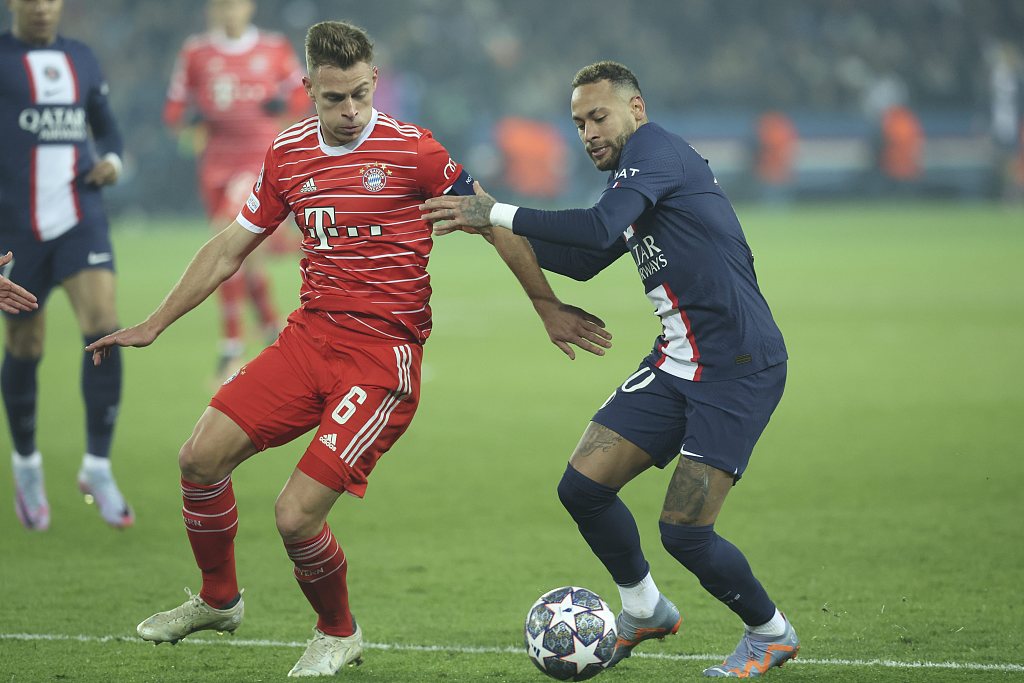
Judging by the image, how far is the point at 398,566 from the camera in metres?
6.14

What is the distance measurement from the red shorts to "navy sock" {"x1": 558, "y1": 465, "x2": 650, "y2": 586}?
2.10ft

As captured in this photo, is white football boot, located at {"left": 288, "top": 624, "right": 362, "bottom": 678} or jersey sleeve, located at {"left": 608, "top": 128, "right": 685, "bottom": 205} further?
white football boot, located at {"left": 288, "top": 624, "right": 362, "bottom": 678}

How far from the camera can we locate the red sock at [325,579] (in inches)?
181

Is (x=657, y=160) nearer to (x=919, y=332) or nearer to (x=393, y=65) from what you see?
(x=919, y=332)

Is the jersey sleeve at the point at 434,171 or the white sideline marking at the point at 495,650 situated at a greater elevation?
the jersey sleeve at the point at 434,171

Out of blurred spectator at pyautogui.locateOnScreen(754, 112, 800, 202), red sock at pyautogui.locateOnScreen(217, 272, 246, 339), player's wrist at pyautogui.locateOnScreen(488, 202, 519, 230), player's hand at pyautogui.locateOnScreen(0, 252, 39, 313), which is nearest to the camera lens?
player's wrist at pyautogui.locateOnScreen(488, 202, 519, 230)

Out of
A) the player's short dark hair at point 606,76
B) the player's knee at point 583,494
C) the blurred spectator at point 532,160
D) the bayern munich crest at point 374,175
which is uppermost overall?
the player's short dark hair at point 606,76

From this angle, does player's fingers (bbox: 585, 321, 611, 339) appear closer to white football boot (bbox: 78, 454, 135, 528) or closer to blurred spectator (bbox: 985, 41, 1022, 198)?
white football boot (bbox: 78, 454, 135, 528)

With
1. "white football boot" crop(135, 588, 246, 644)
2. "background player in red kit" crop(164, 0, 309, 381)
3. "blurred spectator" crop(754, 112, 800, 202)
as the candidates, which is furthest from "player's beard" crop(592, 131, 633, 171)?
"blurred spectator" crop(754, 112, 800, 202)

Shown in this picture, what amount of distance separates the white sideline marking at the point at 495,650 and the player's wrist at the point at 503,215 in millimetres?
1523

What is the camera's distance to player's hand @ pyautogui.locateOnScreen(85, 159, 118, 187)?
6867 millimetres

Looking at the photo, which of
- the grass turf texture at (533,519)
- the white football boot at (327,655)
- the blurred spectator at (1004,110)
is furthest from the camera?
the blurred spectator at (1004,110)

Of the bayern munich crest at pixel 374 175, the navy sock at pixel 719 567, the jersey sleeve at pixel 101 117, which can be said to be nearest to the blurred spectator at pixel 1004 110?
Result: the jersey sleeve at pixel 101 117

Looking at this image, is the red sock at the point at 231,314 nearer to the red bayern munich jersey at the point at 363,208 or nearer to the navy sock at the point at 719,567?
the red bayern munich jersey at the point at 363,208
